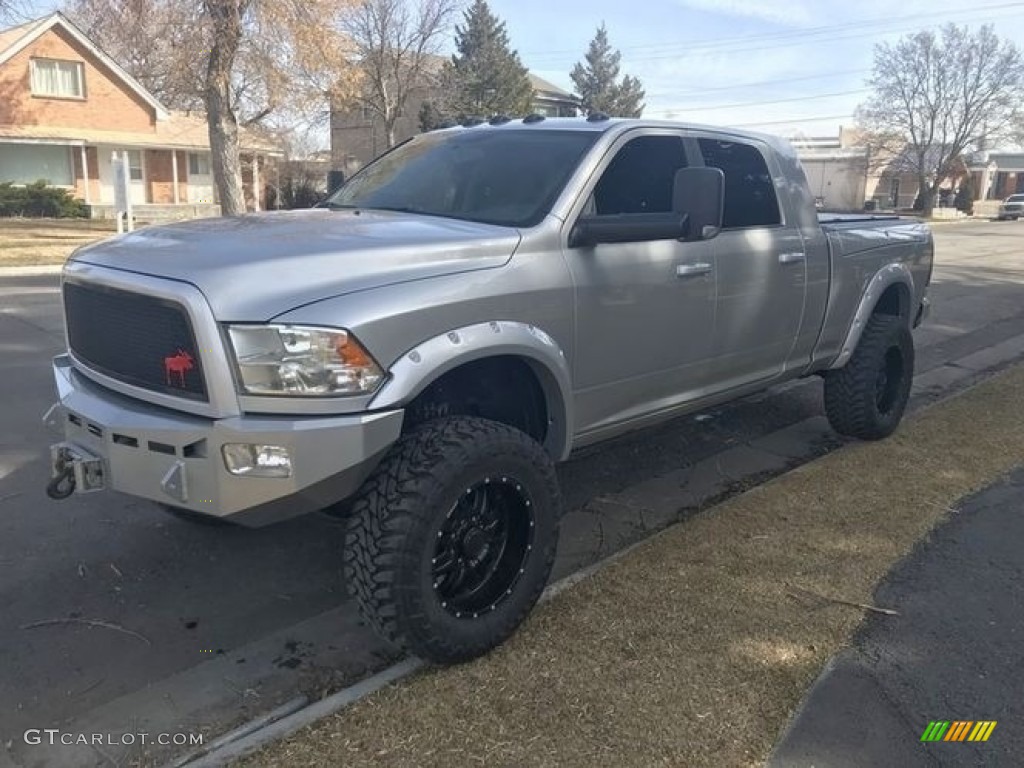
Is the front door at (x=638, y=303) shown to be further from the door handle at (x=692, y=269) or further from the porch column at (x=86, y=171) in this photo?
the porch column at (x=86, y=171)

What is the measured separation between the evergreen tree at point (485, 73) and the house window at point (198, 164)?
13.5 m

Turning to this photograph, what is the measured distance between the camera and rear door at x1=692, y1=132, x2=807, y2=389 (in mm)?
4496

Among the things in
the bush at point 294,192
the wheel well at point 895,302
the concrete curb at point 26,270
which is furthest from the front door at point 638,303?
the bush at point 294,192

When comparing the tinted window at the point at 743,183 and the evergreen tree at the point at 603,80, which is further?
the evergreen tree at the point at 603,80

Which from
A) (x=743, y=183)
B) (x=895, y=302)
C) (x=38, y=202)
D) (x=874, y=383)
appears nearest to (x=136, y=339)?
(x=743, y=183)

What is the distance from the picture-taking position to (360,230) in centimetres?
342

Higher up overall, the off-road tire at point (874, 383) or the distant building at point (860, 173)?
the distant building at point (860, 173)

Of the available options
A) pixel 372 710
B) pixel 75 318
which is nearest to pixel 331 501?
pixel 372 710

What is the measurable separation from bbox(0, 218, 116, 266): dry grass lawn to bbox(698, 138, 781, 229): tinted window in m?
12.6

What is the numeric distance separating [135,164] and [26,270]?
842 inches

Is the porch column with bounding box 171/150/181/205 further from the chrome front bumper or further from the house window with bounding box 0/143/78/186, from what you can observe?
the chrome front bumper

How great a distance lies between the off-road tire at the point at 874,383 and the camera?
18.5ft

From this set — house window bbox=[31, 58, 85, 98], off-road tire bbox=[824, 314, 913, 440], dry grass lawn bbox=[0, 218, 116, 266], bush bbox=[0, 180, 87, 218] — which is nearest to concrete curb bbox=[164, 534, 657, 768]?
off-road tire bbox=[824, 314, 913, 440]

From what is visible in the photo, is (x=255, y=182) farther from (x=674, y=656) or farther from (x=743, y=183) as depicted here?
(x=674, y=656)
